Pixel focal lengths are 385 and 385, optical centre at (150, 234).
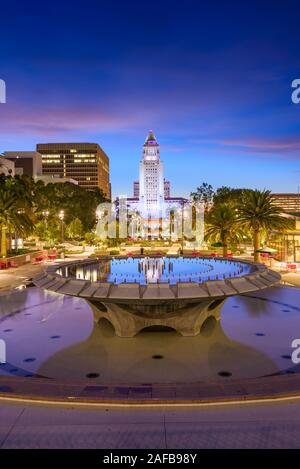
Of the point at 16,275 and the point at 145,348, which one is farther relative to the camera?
the point at 16,275

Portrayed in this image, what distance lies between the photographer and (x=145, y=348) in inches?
639

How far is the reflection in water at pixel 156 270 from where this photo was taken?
1652 cm

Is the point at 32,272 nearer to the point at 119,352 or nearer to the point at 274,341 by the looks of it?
the point at 119,352

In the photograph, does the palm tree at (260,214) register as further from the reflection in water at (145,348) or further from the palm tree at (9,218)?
the palm tree at (9,218)

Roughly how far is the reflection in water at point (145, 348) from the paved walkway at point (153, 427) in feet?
11.4

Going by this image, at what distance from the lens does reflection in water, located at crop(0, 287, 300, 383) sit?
1365 cm

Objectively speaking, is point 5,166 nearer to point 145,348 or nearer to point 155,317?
point 155,317

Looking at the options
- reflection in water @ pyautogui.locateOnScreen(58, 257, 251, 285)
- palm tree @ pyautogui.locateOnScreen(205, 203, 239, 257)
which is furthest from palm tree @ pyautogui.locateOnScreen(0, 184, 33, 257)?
reflection in water @ pyautogui.locateOnScreen(58, 257, 251, 285)

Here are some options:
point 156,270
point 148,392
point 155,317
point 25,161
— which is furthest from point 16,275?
point 25,161

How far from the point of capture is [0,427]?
877 cm

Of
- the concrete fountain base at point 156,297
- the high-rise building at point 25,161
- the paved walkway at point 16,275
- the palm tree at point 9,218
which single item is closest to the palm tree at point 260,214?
the concrete fountain base at point 156,297

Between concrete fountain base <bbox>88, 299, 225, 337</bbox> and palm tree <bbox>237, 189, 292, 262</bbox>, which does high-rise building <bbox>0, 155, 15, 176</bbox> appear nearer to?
palm tree <bbox>237, 189, 292, 262</bbox>

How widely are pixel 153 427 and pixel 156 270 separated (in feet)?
37.2
